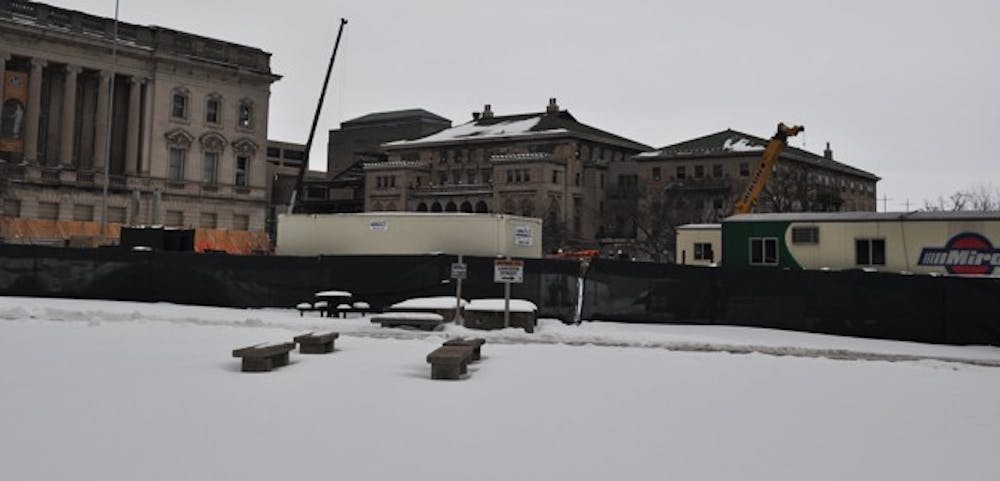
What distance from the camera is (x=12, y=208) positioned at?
2697 inches

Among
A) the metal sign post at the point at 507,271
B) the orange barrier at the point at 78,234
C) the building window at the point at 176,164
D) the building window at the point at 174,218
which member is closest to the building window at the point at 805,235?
the metal sign post at the point at 507,271

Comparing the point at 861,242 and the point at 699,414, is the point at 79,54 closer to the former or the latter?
the point at 861,242

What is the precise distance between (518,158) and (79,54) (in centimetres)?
4871

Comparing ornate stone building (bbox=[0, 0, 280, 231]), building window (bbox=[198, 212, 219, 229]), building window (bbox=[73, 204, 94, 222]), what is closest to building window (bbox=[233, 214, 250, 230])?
ornate stone building (bbox=[0, 0, 280, 231])

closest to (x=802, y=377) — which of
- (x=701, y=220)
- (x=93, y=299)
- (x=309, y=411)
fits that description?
(x=309, y=411)

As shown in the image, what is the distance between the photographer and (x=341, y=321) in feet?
76.7

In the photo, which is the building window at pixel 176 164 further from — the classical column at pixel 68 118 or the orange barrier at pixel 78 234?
the classical column at pixel 68 118

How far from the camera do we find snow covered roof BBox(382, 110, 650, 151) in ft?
357

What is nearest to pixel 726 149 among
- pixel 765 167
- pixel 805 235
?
pixel 765 167

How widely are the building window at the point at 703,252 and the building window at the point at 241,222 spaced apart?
54.3 metres

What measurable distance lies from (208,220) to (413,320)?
63354 mm

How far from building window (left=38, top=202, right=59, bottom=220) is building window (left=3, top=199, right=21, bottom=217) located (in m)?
1.68

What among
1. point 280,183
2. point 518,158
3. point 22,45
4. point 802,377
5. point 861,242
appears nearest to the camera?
point 802,377

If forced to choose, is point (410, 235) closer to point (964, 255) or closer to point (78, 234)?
point (964, 255)
